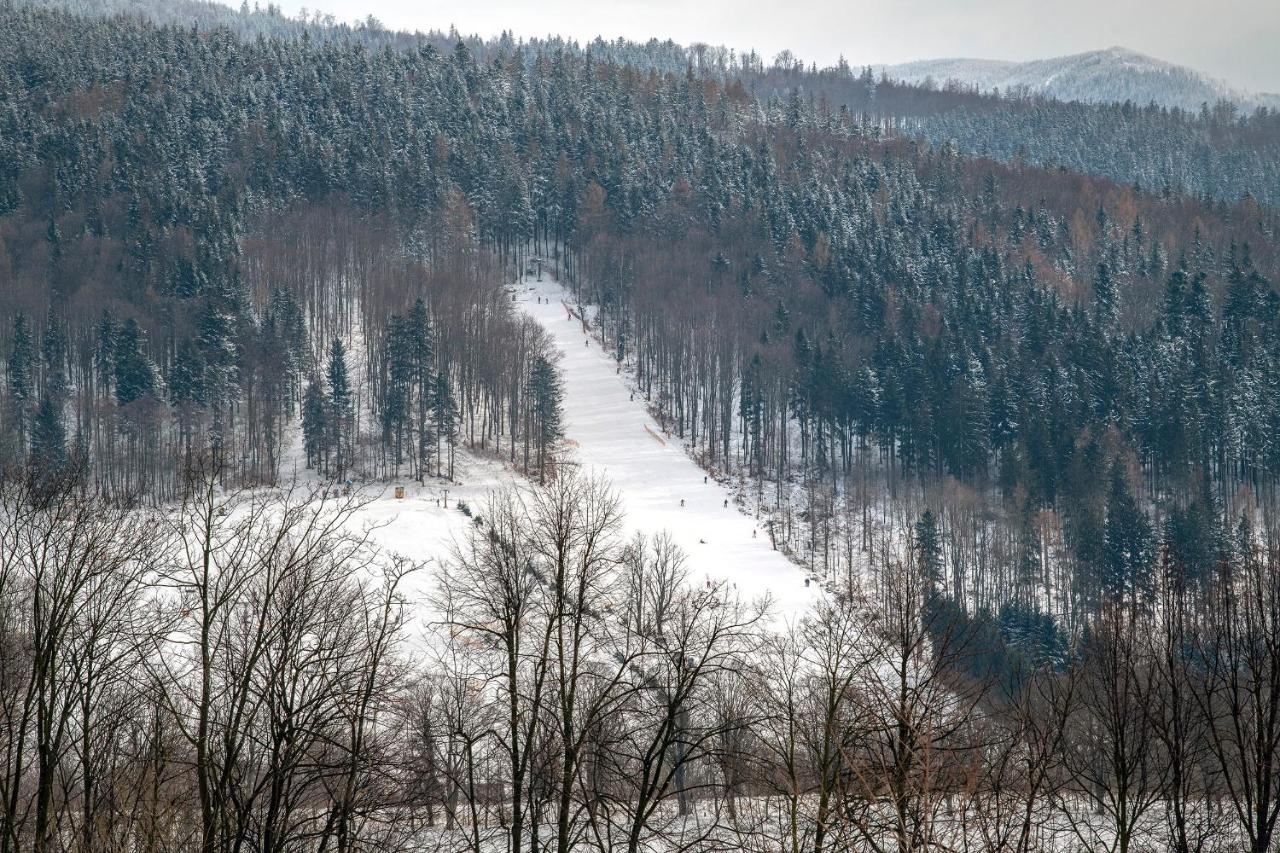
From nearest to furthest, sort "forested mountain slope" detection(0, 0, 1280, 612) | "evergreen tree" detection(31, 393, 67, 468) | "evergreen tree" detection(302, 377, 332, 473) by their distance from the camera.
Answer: "evergreen tree" detection(31, 393, 67, 468) → "evergreen tree" detection(302, 377, 332, 473) → "forested mountain slope" detection(0, 0, 1280, 612)

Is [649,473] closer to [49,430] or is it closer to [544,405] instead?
[544,405]

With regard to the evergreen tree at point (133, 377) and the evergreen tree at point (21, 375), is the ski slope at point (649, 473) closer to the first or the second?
the evergreen tree at point (133, 377)

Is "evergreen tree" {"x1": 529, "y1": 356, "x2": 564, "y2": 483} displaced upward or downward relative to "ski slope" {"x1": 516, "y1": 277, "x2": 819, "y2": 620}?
upward

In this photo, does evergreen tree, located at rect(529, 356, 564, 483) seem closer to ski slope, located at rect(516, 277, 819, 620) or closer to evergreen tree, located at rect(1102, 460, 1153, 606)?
ski slope, located at rect(516, 277, 819, 620)

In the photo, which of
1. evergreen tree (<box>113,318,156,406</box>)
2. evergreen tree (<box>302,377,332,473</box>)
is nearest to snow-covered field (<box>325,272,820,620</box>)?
evergreen tree (<box>302,377,332,473</box>)

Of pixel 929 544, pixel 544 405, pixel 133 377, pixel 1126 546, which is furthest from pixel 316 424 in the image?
pixel 1126 546

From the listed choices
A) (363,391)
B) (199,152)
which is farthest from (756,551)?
(199,152)

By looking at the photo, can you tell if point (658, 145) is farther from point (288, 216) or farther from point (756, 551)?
point (756, 551)

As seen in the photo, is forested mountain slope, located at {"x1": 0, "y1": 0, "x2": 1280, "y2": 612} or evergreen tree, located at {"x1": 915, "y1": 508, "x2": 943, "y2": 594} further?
forested mountain slope, located at {"x1": 0, "y1": 0, "x2": 1280, "y2": 612}
